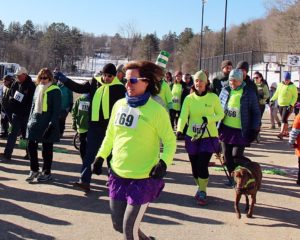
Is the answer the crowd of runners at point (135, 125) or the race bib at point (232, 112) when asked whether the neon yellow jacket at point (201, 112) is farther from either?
the race bib at point (232, 112)

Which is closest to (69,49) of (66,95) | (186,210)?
(66,95)

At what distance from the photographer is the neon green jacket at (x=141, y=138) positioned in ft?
12.1

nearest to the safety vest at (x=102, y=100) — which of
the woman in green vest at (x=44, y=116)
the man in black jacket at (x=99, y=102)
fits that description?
the man in black jacket at (x=99, y=102)

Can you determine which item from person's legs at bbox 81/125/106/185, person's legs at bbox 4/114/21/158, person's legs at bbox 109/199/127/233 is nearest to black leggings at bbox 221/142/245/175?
person's legs at bbox 81/125/106/185

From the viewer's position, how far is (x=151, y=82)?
3.80 metres

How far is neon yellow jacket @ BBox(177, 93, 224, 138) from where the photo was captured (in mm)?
6199

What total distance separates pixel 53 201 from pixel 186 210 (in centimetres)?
180

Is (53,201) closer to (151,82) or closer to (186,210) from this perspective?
(186,210)

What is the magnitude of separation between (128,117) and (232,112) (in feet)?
10.1

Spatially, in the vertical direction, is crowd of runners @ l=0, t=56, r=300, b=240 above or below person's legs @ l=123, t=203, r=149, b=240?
above

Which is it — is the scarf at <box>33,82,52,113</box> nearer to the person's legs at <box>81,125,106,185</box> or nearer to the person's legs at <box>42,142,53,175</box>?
the person's legs at <box>42,142,53,175</box>

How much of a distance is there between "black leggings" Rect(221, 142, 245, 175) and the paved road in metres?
0.51

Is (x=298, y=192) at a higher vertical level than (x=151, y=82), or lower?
lower

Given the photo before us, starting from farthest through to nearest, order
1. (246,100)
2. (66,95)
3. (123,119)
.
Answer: (66,95), (246,100), (123,119)
